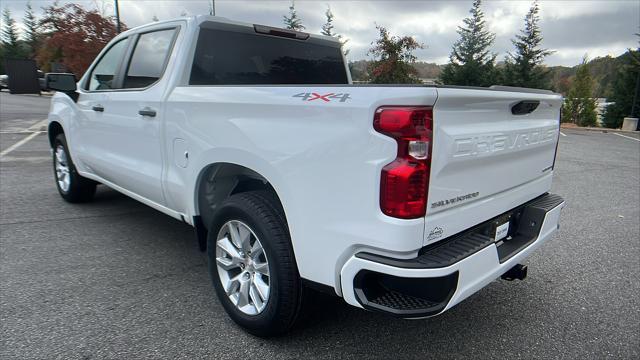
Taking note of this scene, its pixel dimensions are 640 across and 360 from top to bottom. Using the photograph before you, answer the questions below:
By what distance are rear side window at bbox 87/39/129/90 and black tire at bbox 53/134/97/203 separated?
100cm

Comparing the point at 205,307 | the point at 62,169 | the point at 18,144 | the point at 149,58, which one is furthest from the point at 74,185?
Result: the point at 18,144

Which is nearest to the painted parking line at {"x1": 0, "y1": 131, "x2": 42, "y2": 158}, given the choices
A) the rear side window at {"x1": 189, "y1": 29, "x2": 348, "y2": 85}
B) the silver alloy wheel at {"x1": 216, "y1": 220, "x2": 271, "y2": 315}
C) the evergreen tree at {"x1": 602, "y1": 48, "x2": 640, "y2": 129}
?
the rear side window at {"x1": 189, "y1": 29, "x2": 348, "y2": 85}

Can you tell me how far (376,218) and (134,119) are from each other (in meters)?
2.53

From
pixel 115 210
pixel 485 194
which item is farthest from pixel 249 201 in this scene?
pixel 115 210

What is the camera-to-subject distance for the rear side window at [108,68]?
4.08 m

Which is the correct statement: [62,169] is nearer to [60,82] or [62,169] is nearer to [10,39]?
[60,82]

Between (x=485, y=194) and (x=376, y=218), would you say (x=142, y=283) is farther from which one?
(x=485, y=194)

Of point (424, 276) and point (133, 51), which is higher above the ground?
point (133, 51)

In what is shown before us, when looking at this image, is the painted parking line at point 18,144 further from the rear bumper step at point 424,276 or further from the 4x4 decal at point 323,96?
the rear bumper step at point 424,276

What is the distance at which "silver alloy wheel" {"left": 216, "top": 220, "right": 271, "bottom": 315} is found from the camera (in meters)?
2.49

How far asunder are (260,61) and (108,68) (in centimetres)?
173

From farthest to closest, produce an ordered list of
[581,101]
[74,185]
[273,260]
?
1. [581,101]
2. [74,185]
3. [273,260]

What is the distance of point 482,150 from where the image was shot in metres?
2.10

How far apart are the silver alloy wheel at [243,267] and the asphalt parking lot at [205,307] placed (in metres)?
0.22
